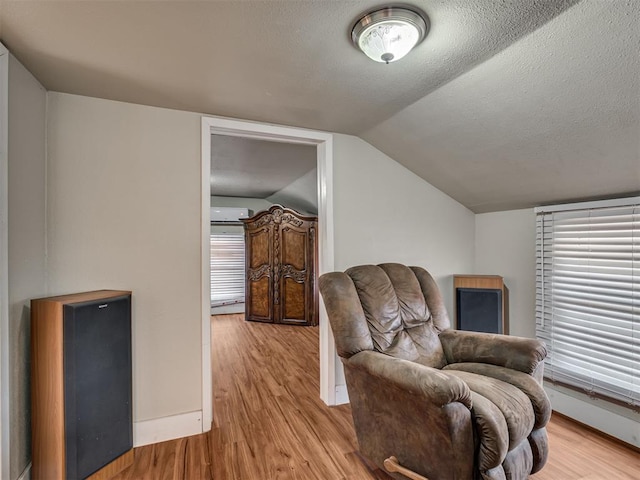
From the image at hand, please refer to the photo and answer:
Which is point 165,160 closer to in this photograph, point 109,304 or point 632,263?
point 109,304

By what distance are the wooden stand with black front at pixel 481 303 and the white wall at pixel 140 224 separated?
2136mm

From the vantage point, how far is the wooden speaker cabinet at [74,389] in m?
1.49

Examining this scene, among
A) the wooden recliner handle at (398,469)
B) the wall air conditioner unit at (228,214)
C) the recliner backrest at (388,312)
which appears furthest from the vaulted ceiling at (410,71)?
the wall air conditioner unit at (228,214)

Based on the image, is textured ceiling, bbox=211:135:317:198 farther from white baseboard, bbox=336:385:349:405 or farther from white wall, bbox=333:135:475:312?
white baseboard, bbox=336:385:349:405

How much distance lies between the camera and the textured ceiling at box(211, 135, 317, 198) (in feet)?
10.4

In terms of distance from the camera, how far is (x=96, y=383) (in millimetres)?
1628

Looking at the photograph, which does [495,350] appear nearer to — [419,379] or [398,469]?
[419,379]

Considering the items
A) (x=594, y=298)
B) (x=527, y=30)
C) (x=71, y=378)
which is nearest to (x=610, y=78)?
(x=527, y=30)

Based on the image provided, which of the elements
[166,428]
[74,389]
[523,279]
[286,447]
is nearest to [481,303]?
[523,279]

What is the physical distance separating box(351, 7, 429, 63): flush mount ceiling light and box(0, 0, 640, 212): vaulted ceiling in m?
0.04

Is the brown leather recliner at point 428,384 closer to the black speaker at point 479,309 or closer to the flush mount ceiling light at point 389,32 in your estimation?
the black speaker at point 479,309

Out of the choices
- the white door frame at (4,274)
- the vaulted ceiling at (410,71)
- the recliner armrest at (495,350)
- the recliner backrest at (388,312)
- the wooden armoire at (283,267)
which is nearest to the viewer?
the vaulted ceiling at (410,71)

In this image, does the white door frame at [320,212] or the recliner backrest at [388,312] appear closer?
the recliner backrest at [388,312]

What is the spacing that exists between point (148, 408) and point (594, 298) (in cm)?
307
